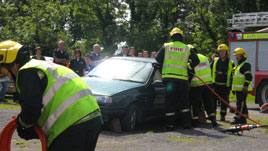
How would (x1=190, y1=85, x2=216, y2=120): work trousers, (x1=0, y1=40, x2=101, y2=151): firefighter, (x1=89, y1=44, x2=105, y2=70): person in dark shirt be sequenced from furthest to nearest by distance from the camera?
1. (x1=89, y1=44, x2=105, y2=70): person in dark shirt
2. (x1=190, y1=85, x2=216, y2=120): work trousers
3. (x1=0, y1=40, x2=101, y2=151): firefighter

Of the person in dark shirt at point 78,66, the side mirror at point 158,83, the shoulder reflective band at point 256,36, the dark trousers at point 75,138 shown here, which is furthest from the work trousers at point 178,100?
the shoulder reflective band at point 256,36

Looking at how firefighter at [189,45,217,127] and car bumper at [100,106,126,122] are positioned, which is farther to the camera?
firefighter at [189,45,217,127]

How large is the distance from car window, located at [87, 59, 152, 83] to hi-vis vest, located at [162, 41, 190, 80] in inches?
23.7

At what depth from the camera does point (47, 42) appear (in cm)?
3212

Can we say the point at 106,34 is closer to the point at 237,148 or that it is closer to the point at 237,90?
the point at 237,90

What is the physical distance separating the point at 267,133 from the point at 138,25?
3473cm

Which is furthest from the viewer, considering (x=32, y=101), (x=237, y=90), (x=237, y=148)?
(x=237, y=90)

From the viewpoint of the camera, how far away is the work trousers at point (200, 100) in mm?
9859

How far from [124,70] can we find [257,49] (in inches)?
300

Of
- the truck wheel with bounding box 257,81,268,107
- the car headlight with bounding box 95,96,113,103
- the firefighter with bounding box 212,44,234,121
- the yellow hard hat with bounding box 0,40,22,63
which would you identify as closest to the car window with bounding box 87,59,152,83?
the car headlight with bounding box 95,96,113,103

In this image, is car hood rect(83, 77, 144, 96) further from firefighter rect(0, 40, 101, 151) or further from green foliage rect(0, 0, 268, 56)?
green foliage rect(0, 0, 268, 56)

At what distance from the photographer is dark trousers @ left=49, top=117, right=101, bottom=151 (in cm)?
321

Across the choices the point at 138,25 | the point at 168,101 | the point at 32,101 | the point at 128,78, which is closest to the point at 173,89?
the point at 168,101

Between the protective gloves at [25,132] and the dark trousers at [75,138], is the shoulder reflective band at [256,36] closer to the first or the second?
the dark trousers at [75,138]
